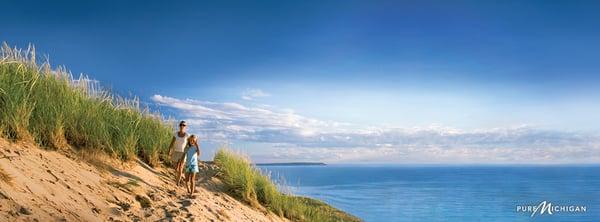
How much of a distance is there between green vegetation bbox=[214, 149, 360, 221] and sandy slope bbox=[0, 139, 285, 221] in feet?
4.72

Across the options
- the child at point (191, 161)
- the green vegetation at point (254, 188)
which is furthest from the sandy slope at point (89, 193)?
the green vegetation at point (254, 188)

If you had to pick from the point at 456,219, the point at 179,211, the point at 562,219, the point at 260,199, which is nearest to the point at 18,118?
the point at 179,211

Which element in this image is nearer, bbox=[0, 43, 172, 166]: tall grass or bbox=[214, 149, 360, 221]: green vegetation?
bbox=[0, 43, 172, 166]: tall grass

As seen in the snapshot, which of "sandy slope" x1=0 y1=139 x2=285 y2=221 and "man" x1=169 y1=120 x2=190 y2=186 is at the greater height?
"man" x1=169 y1=120 x2=190 y2=186

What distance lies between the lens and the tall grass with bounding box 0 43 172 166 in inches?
363

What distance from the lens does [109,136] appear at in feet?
35.9

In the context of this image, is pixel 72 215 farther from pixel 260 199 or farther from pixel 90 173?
pixel 260 199

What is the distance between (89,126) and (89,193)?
259 cm

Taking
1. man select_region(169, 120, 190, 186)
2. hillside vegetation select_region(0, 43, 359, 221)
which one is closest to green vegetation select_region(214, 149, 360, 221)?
hillside vegetation select_region(0, 43, 359, 221)

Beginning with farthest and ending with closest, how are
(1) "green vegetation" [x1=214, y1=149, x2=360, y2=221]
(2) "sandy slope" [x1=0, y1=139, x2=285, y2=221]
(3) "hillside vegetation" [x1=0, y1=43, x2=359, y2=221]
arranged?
1. (1) "green vegetation" [x1=214, y1=149, x2=360, y2=221]
2. (3) "hillside vegetation" [x1=0, y1=43, x2=359, y2=221]
3. (2) "sandy slope" [x1=0, y1=139, x2=285, y2=221]

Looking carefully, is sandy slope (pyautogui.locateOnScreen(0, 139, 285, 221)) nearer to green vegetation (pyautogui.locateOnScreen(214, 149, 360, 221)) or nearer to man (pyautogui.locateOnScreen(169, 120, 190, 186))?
man (pyautogui.locateOnScreen(169, 120, 190, 186))

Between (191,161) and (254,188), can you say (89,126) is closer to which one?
(191,161)

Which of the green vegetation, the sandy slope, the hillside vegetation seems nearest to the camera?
the sandy slope

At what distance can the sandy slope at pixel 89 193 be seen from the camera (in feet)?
22.9
